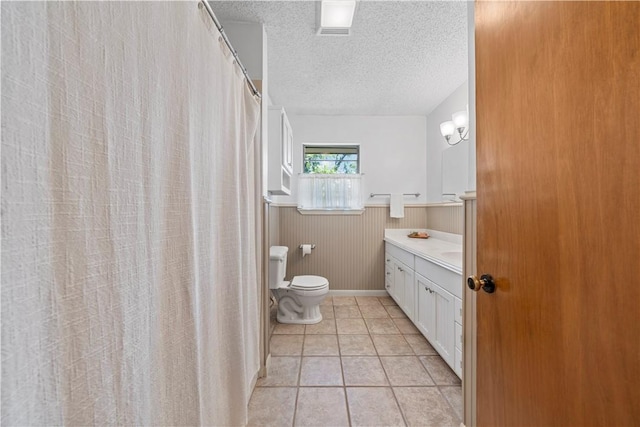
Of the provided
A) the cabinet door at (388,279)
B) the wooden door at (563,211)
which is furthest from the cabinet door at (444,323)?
the cabinet door at (388,279)

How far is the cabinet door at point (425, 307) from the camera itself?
2090 mm

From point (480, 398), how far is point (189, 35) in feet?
5.00

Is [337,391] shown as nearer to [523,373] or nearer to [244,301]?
[244,301]

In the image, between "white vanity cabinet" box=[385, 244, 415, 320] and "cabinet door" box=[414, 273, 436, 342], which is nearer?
"cabinet door" box=[414, 273, 436, 342]

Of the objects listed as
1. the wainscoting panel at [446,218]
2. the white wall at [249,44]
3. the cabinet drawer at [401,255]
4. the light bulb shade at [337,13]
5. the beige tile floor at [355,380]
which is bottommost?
the beige tile floor at [355,380]

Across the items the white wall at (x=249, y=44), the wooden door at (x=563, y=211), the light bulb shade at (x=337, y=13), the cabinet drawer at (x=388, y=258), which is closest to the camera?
the wooden door at (x=563, y=211)

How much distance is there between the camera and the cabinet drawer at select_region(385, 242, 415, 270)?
2.58 metres

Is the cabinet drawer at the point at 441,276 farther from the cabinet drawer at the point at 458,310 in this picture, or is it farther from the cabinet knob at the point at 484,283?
the cabinet knob at the point at 484,283

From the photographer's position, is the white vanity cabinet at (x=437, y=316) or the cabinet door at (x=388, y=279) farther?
the cabinet door at (x=388, y=279)

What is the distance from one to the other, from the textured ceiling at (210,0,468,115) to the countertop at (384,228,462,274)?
1.51 m

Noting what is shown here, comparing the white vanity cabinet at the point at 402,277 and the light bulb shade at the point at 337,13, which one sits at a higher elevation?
the light bulb shade at the point at 337,13

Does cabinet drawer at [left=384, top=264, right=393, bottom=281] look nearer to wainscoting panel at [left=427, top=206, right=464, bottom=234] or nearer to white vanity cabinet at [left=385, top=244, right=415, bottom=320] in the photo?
white vanity cabinet at [left=385, top=244, right=415, bottom=320]

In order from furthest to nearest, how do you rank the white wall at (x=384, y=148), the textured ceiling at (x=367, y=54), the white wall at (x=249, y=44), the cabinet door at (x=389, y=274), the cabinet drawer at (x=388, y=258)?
the white wall at (x=384, y=148) < the cabinet drawer at (x=388, y=258) < the cabinet door at (x=389, y=274) < the white wall at (x=249, y=44) < the textured ceiling at (x=367, y=54)

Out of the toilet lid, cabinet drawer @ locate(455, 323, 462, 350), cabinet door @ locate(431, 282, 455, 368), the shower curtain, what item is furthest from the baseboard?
the shower curtain
